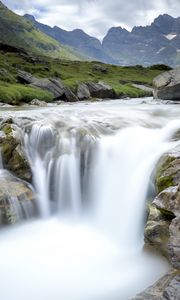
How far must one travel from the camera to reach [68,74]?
399 feet

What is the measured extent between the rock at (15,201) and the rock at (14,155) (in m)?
0.91

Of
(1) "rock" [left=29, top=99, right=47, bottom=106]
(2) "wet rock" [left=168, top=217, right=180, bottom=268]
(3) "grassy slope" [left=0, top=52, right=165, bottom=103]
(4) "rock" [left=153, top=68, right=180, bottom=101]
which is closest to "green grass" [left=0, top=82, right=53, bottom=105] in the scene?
(3) "grassy slope" [left=0, top=52, right=165, bottom=103]

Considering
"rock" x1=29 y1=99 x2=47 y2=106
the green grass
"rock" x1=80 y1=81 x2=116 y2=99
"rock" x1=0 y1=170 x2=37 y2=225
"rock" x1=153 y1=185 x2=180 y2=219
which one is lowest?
"rock" x1=80 y1=81 x2=116 y2=99

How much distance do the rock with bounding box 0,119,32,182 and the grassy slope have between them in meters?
35.8

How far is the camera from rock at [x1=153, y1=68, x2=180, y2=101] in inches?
2175

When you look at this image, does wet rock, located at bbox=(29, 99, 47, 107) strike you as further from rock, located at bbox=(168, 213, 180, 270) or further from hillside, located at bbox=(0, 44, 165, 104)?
rock, located at bbox=(168, 213, 180, 270)

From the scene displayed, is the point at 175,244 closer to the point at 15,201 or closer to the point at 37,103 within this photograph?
the point at 15,201

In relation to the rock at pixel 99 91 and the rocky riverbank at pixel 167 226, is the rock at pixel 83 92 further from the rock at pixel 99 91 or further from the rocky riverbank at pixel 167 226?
the rocky riverbank at pixel 167 226

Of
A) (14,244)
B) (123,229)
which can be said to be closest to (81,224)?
(123,229)

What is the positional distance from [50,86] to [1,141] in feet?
170

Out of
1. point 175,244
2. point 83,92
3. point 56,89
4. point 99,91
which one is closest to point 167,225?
point 175,244

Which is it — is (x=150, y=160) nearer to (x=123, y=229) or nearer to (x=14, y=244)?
(x=123, y=229)

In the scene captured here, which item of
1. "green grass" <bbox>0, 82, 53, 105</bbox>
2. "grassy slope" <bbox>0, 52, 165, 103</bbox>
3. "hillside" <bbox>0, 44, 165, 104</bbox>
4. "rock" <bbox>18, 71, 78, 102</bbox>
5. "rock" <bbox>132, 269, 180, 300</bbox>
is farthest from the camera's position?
"grassy slope" <bbox>0, 52, 165, 103</bbox>

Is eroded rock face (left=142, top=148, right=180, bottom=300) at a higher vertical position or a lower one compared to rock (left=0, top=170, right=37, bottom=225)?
higher
